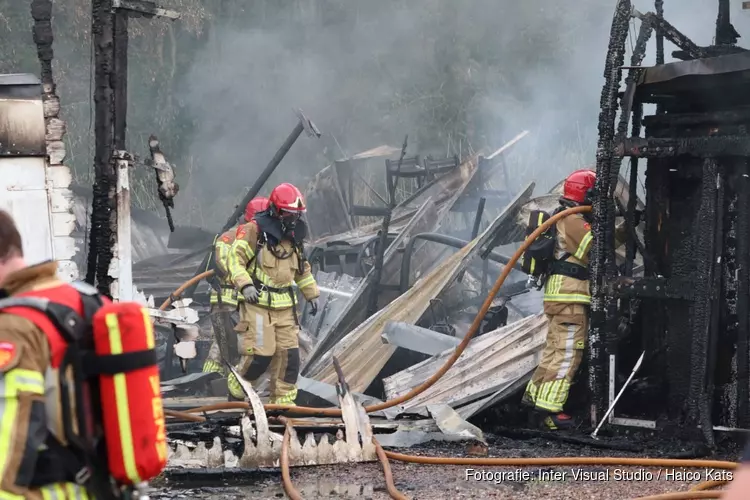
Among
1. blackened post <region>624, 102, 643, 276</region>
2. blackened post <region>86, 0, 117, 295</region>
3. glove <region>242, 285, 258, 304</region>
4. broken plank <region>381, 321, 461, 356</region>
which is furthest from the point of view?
broken plank <region>381, 321, 461, 356</region>

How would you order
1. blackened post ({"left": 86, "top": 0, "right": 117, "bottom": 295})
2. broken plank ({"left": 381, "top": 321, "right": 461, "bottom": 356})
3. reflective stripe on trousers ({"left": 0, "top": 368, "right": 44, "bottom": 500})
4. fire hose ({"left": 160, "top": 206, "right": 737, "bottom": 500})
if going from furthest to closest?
broken plank ({"left": 381, "top": 321, "right": 461, "bottom": 356}) < blackened post ({"left": 86, "top": 0, "right": 117, "bottom": 295}) < fire hose ({"left": 160, "top": 206, "right": 737, "bottom": 500}) < reflective stripe on trousers ({"left": 0, "top": 368, "right": 44, "bottom": 500})

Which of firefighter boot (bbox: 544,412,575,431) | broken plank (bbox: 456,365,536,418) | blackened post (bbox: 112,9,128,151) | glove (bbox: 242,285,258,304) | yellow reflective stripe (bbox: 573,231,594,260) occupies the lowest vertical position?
firefighter boot (bbox: 544,412,575,431)

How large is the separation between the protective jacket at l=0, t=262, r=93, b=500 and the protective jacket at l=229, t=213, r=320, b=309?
5427 mm

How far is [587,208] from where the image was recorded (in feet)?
23.0

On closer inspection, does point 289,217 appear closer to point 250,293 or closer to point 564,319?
point 250,293

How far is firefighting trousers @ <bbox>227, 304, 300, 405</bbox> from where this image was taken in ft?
26.6

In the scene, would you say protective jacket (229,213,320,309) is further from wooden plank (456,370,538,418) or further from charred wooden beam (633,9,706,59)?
charred wooden beam (633,9,706,59)

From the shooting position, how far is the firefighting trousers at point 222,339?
9.76 metres

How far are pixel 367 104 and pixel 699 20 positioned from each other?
878 centimetres

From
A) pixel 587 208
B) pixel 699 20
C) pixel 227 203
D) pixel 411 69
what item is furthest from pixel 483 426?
pixel 411 69

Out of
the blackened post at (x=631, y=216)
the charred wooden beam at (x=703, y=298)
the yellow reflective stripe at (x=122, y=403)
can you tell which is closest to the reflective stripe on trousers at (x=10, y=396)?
the yellow reflective stripe at (x=122, y=403)

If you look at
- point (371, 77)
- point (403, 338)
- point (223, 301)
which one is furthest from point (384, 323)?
point (371, 77)

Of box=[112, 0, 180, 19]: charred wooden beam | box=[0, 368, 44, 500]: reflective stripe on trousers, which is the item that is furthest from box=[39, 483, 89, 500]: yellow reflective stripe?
box=[112, 0, 180, 19]: charred wooden beam

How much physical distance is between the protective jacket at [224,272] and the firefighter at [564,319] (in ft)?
9.74
